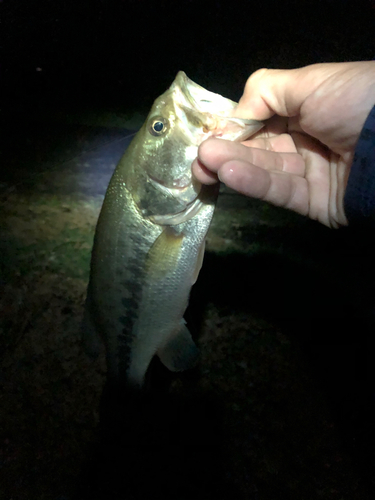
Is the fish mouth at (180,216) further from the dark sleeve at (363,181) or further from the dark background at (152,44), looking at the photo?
the dark background at (152,44)

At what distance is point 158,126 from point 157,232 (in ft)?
1.54

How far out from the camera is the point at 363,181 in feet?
3.95

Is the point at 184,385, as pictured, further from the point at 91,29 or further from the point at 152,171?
the point at 91,29

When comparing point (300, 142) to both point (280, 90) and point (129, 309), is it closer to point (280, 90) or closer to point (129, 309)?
point (280, 90)

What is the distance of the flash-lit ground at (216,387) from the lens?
1.69 m

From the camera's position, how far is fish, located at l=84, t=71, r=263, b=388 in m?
1.21

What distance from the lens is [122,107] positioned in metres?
6.55

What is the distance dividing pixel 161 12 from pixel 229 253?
5.97m

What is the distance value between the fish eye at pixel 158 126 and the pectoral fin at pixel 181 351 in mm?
940

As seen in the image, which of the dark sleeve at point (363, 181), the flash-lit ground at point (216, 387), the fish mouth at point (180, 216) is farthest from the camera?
the flash-lit ground at point (216, 387)

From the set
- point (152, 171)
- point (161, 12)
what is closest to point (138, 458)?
point (152, 171)

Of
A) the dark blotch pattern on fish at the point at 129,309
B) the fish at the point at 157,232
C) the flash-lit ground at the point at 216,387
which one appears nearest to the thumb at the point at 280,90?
the fish at the point at 157,232

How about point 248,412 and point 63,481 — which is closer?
point 63,481

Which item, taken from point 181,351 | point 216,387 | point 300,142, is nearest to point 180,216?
point 181,351
